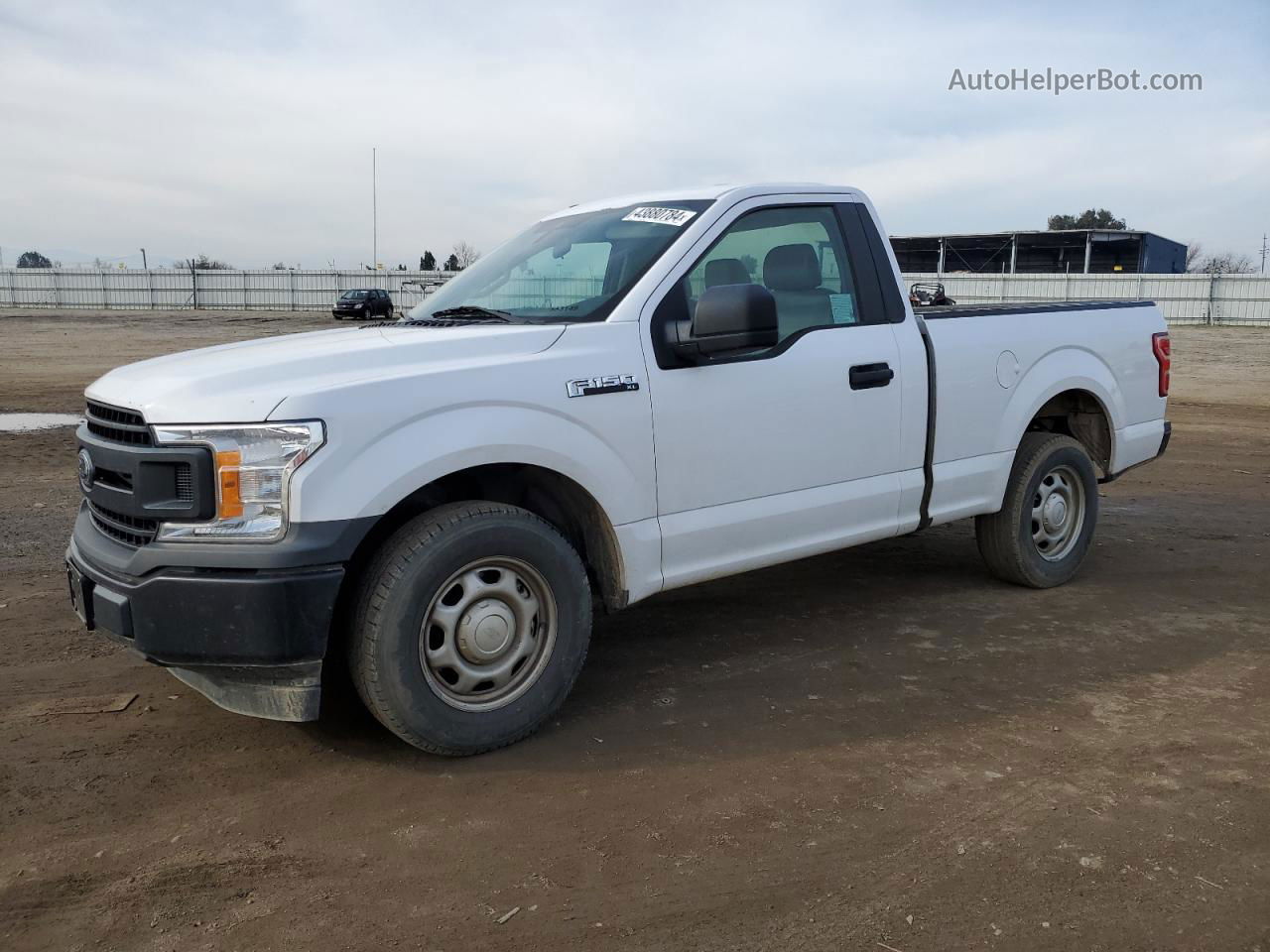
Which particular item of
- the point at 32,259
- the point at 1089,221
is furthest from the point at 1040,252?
the point at 32,259

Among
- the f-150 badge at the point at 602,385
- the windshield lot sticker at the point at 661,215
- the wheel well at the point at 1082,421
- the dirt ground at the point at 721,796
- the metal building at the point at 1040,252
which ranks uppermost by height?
the metal building at the point at 1040,252

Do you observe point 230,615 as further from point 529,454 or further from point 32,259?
point 32,259

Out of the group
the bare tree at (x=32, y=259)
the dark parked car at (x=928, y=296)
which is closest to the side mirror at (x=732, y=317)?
the dark parked car at (x=928, y=296)

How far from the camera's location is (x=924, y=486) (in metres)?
5.07

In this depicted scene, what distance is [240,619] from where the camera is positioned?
3.25 meters

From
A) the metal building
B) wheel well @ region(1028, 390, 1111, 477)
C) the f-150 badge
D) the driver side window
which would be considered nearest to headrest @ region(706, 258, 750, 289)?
the driver side window

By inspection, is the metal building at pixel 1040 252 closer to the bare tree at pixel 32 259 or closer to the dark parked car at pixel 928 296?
the dark parked car at pixel 928 296

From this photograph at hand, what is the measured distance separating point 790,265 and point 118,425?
8.99ft

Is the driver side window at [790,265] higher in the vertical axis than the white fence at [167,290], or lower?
lower

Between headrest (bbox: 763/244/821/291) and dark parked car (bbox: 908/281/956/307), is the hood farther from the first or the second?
dark parked car (bbox: 908/281/956/307)

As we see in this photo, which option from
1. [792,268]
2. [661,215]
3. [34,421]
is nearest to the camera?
[661,215]

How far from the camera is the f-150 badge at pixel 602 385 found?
12.6ft

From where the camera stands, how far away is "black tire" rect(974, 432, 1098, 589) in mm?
5664

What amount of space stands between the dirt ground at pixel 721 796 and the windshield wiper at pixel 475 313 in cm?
155
